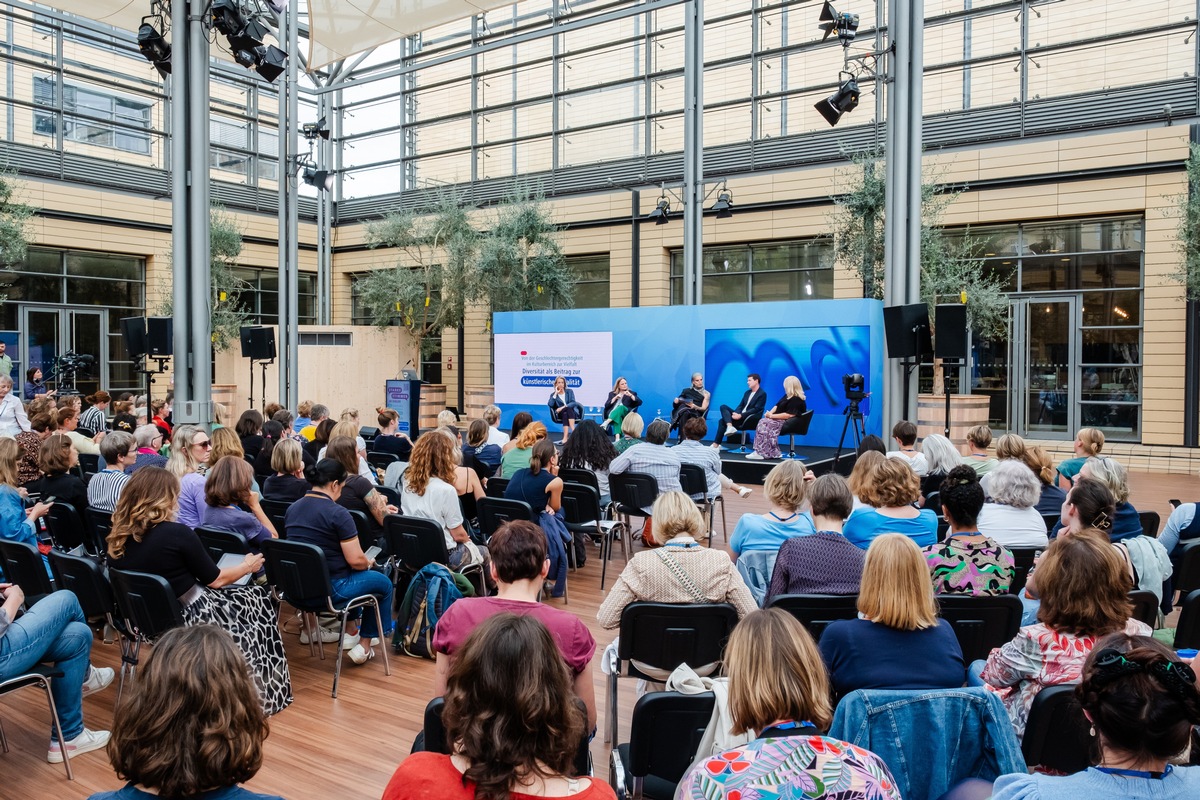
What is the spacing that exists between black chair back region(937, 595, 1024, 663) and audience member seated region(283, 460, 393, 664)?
9.37 feet

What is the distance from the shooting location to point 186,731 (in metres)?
1.60

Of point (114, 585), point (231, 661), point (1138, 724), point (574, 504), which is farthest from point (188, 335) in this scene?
point (1138, 724)

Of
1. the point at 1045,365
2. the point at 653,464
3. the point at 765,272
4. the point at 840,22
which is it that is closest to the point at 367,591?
the point at 653,464

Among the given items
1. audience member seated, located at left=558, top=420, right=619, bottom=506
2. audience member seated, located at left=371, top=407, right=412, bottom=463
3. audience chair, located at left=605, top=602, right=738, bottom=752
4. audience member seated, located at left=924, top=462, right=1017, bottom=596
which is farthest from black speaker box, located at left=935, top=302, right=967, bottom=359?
audience chair, located at left=605, top=602, right=738, bottom=752

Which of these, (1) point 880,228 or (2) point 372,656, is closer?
(2) point 372,656

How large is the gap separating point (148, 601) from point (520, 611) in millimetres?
1910

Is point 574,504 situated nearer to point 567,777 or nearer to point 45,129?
point 567,777

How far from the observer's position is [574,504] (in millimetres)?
6617

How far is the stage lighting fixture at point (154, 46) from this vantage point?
30.9ft

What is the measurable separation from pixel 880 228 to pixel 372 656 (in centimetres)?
1247

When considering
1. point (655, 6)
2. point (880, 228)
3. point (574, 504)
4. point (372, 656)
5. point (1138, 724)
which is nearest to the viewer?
point (1138, 724)

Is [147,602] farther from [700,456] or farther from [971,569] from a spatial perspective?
[700,456]

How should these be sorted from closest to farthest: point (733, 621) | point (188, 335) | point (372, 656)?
point (733, 621)
point (372, 656)
point (188, 335)

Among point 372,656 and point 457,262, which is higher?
point 457,262
